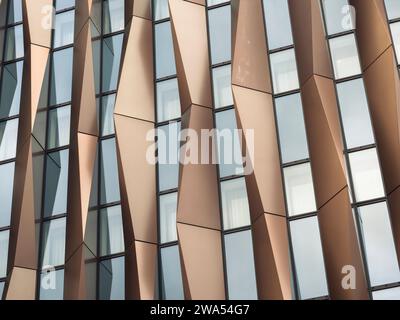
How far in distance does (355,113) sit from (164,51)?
5280 millimetres

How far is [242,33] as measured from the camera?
1978 cm

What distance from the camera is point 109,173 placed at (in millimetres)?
21031

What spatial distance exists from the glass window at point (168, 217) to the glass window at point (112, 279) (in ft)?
3.55

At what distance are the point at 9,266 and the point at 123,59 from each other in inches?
207

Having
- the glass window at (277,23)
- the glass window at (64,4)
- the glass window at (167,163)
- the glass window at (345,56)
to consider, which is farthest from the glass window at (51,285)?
the glass window at (64,4)

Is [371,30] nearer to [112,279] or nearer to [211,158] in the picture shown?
[211,158]

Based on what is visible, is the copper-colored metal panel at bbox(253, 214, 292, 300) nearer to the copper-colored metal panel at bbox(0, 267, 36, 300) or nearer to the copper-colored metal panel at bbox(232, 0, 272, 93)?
the copper-colored metal panel at bbox(232, 0, 272, 93)

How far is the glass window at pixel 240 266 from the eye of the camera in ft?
60.1

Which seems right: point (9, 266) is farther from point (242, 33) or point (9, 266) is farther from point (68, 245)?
point (242, 33)

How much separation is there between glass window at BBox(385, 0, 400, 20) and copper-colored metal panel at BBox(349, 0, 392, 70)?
2.60 feet

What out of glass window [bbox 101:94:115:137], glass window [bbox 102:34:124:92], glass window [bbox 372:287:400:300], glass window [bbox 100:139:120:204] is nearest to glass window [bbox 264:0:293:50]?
glass window [bbox 102:34:124:92]

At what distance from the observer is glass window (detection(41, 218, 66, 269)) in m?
20.6

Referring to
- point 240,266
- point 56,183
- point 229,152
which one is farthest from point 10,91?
point 240,266

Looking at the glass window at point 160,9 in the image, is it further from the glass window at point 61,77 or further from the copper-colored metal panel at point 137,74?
the glass window at point 61,77
